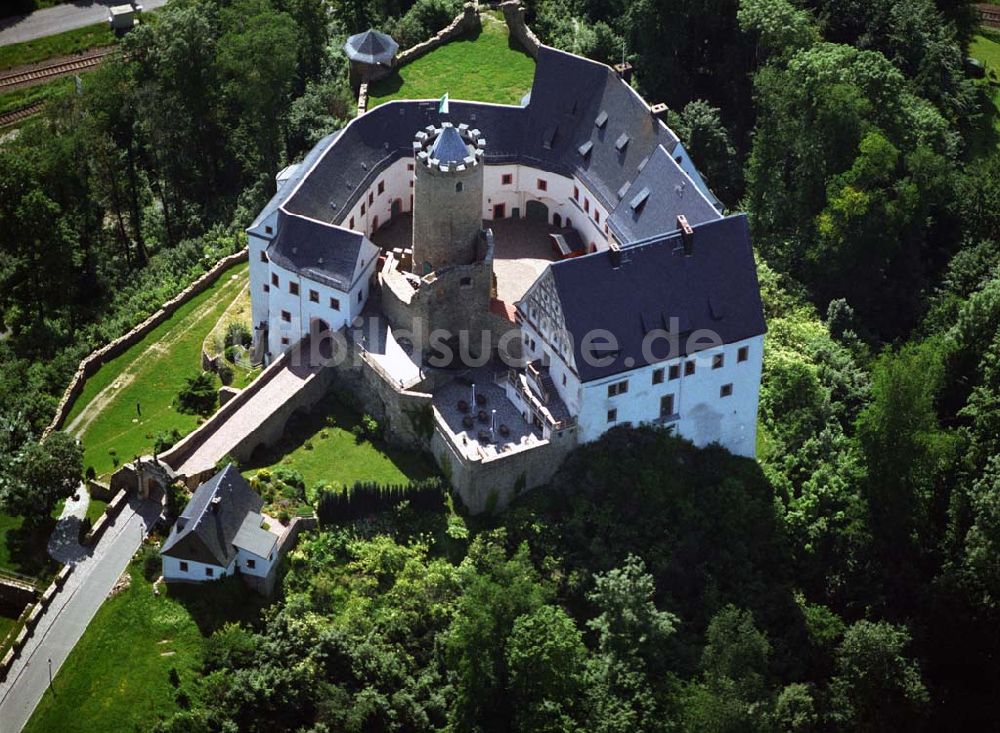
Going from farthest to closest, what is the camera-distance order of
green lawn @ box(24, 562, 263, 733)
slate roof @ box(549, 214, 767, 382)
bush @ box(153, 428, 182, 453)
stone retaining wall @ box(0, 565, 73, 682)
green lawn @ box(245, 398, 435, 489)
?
bush @ box(153, 428, 182, 453) → green lawn @ box(245, 398, 435, 489) → slate roof @ box(549, 214, 767, 382) → stone retaining wall @ box(0, 565, 73, 682) → green lawn @ box(24, 562, 263, 733)

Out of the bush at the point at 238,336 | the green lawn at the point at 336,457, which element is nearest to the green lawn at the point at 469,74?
the bush at the point at 238,336

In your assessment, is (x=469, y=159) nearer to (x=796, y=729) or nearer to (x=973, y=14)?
(x=796, y=729)

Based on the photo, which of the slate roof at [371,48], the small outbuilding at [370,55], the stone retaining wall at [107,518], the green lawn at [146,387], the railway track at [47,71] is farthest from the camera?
the railway track at [47,71]

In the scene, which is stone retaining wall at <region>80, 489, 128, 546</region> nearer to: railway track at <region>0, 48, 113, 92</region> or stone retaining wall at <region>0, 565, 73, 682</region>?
stone retaining wall at <region>0, 565, 73, 682</region>

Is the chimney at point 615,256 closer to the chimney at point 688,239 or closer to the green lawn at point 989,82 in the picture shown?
the chimney at point 688,239

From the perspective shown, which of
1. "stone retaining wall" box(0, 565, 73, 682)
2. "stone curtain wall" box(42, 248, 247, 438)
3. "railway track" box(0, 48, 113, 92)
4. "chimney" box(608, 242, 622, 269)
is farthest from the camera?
"railway track" box(0, 48, 113, 92)

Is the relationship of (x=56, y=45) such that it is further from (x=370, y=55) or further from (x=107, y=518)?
(x=107, y=518)

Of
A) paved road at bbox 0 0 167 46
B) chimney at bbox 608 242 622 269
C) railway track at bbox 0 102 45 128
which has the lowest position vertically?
railway track at bbox 0 102 45 128

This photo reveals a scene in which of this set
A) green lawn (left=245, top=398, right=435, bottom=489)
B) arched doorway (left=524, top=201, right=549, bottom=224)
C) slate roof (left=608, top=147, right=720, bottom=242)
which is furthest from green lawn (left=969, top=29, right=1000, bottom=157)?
green lawn (left=245, top=398, right=435, bottom=489)
